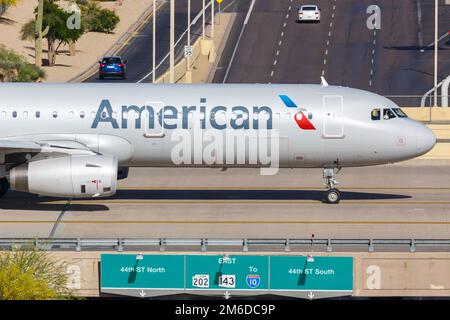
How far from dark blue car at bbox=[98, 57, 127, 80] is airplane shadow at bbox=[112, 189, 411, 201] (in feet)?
123

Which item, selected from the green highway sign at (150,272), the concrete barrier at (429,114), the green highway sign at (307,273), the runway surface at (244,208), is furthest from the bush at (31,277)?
the concrete barrier at (429,114)

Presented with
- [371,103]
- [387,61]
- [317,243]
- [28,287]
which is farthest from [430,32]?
[28,287]

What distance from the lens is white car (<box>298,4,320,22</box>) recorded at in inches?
3561

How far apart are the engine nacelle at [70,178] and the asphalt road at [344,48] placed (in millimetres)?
36718

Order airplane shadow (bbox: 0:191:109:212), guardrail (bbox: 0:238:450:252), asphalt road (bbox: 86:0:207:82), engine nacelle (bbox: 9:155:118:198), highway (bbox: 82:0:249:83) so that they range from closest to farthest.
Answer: guardrail (bbox: 0:238:450:252) → engine nacelle (bbox: 9:155:118:198) → airplane shadow (bbox: 0:191:109:212) → highway (bbox: 82:0:249:83) → asphalt road (bbox: 86:0:207:82)

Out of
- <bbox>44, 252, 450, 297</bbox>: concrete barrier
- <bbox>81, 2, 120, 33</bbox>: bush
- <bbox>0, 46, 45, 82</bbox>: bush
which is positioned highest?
<bbox>81, 2, 120, 33</bbox>: bush

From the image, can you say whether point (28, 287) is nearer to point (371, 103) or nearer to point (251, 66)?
point (371, 103)

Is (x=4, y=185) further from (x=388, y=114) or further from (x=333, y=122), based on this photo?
(x=388, y=114)

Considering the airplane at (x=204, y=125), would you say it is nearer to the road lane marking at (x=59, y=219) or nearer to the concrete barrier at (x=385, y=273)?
the road lane marking at (x=59, y=219)

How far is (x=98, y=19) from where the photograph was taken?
9044 centimetres

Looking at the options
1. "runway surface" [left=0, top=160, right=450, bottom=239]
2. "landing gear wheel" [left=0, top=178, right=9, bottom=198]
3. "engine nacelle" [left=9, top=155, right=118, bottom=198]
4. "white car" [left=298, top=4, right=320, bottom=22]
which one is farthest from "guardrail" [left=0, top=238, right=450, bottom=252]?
"white car" [left=298, top=4, right=320, bottom=22]

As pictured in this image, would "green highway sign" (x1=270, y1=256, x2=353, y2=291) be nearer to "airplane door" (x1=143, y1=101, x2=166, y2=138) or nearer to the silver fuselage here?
the silver fuselage

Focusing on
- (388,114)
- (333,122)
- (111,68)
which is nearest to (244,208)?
(333,122)

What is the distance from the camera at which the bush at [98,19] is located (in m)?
90.4
